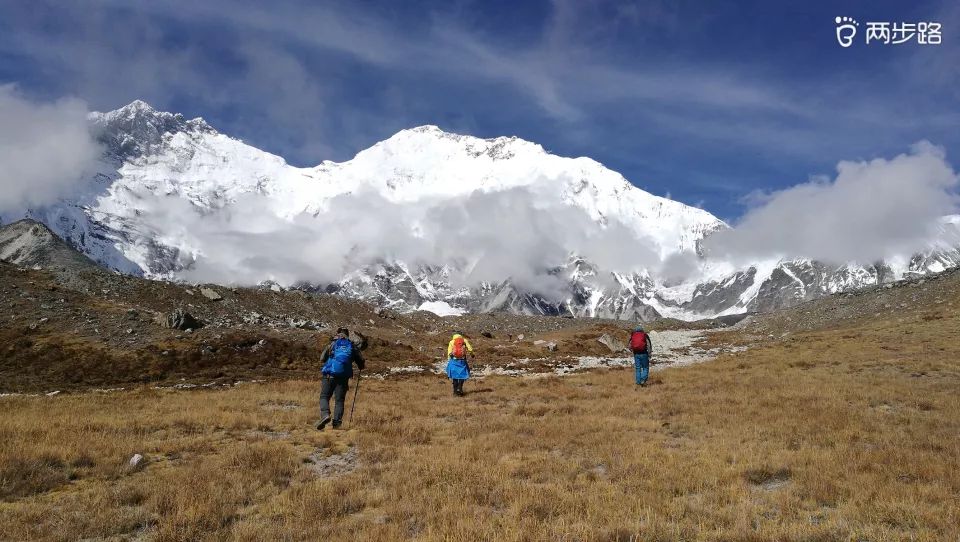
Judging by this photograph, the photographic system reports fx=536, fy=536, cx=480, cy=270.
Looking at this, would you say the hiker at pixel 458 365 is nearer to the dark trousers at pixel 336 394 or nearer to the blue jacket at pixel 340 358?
the blue jacket at pixel 340 358

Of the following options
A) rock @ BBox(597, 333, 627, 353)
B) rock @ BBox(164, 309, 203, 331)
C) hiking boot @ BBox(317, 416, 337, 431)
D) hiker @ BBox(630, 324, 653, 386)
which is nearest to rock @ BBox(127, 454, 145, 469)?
hiking boot @ BBox(317, 416, 337, 431)

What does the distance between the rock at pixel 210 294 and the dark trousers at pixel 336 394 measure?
37310mm

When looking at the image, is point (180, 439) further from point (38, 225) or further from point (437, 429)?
point (38, 225)

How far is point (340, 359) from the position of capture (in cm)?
1569

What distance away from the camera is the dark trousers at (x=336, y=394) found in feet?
49.9

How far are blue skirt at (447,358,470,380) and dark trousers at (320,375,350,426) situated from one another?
717cm

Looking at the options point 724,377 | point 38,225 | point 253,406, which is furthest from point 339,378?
point 38,225

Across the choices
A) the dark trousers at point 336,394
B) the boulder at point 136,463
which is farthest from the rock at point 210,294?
the boulder at point 136,463

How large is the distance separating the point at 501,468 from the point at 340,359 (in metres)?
7.13

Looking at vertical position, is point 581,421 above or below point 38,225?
below

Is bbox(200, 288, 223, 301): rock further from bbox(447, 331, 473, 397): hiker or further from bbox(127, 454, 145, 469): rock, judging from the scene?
bbox(127, 454, 145, 469): rock

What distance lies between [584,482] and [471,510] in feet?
8.14

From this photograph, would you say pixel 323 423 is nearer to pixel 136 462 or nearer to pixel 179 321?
pixel 136 462

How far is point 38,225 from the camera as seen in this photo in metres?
84.0
